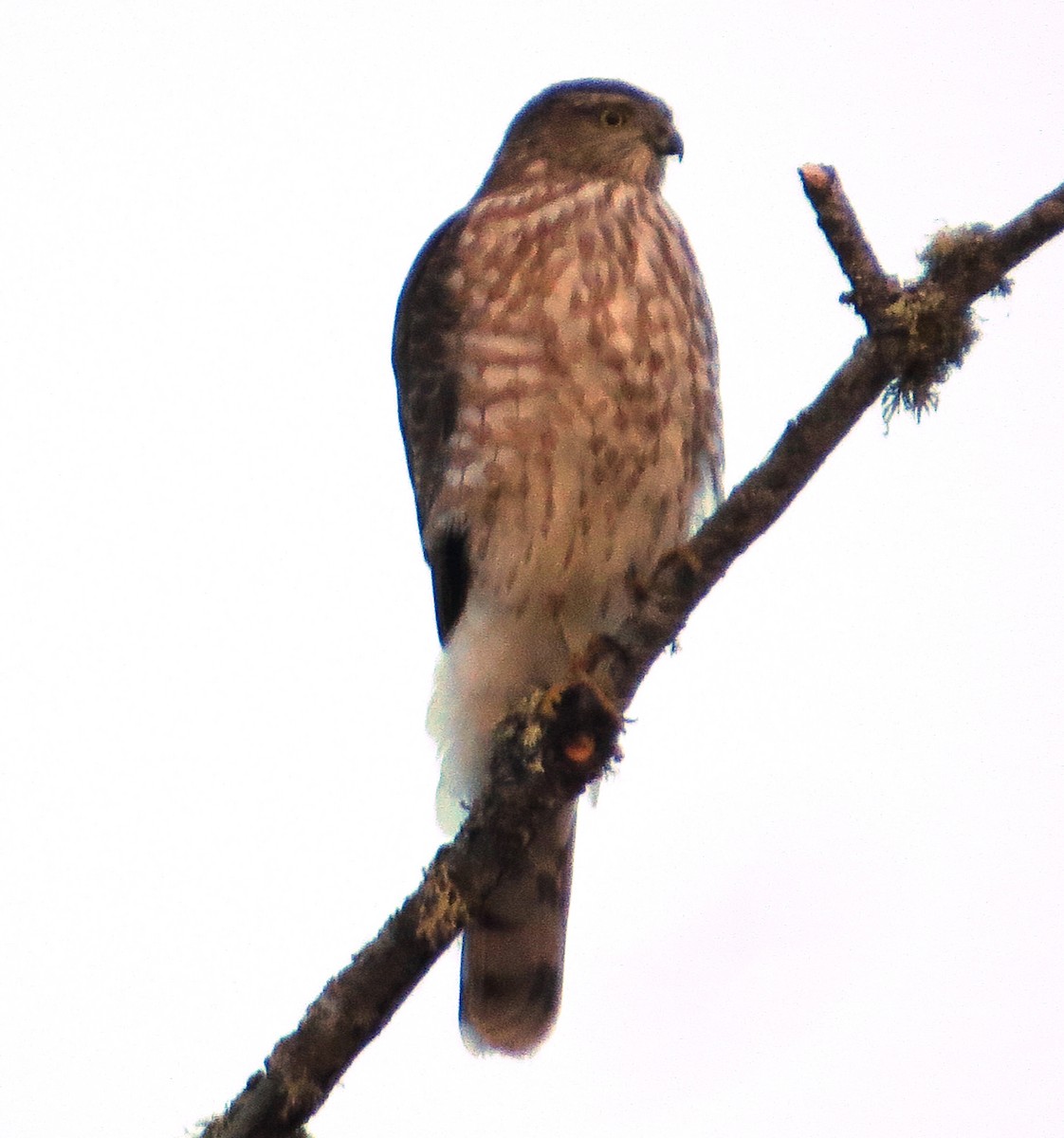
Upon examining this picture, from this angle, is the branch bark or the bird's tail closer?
the branch bark

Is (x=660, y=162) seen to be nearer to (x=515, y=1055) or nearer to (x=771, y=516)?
(x=771, y=516)

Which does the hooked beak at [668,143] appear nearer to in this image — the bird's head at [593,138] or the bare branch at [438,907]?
the bird's head at [593,138]

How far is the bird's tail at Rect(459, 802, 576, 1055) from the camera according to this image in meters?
4.34

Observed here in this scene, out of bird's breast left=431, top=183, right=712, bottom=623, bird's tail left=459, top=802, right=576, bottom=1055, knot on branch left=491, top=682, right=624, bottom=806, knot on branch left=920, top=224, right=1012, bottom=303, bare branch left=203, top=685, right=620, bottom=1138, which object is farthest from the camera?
bird's tail left=459, top=802, right=576, bottom=1055

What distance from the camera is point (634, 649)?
138 inches

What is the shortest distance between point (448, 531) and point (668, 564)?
103 centimetres

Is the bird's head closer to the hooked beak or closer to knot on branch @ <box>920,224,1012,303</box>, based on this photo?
the hooked beak

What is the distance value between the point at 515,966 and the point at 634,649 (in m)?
1.27

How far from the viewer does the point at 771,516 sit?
3.31 meters

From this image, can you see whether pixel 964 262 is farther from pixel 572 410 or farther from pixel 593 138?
pixel 593 138

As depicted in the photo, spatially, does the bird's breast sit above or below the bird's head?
below

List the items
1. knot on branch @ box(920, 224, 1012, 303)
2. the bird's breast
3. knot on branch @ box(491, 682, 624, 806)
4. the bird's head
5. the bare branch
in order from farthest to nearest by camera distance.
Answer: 1. the bird's head
2. the bird's breast
3. knot on branch @ box(491, 682, 624, 806)
4. the bare branch
5. knot on branch @ box(920, 224, 1012, 303)

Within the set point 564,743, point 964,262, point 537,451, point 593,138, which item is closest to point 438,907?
point 564,743

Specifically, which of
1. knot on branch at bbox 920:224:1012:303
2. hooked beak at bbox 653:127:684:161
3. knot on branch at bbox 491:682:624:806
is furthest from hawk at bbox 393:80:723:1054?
knot on branch at bbox 920:224:1012:303
